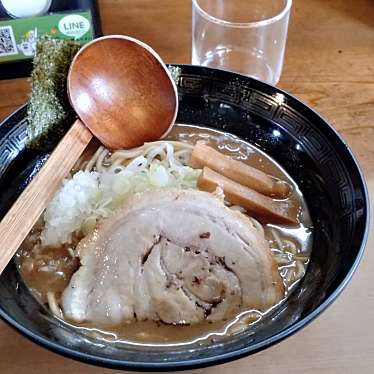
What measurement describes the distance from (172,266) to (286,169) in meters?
0.42

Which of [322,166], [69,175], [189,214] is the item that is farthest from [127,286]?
[322,166]

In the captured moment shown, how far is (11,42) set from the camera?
5.20ft

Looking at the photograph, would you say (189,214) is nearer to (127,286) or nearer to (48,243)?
(127,286)

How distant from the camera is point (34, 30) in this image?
1.57m

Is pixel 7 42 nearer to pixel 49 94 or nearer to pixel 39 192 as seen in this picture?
pixel 49 94

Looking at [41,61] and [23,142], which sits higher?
[41,61]

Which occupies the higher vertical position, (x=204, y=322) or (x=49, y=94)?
(x=49, y=94)

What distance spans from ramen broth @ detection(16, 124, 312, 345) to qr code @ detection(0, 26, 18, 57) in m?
0.51

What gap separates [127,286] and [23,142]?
0.44 meters

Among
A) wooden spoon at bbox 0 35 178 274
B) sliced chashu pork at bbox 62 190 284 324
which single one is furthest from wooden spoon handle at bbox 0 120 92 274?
sliced chashu pork at bbox 62 190 284 324

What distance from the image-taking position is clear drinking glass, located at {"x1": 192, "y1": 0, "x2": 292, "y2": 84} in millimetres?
1579

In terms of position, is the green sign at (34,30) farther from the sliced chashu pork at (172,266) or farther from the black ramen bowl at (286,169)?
the sliced chashu pork at (172,266)

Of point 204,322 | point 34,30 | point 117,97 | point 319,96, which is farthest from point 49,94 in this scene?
point 319,96

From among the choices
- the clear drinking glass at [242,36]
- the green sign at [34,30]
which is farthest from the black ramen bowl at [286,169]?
the green sign at [34,30]
